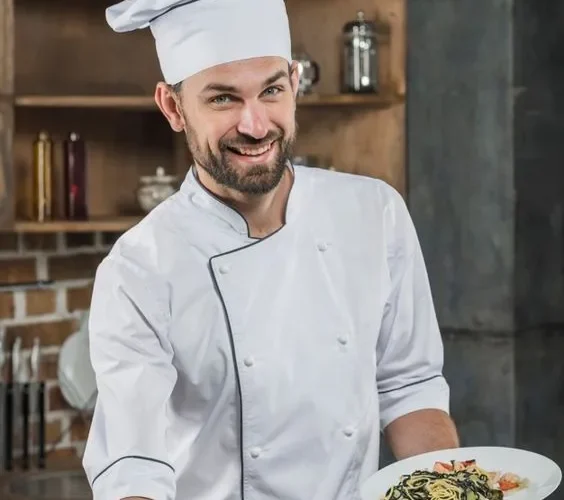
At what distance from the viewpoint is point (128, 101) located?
283 centimetres

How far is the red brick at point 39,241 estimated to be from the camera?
3.01 m

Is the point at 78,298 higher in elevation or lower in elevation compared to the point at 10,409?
higher

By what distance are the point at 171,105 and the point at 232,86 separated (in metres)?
0.15

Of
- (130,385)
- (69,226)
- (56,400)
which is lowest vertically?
(56,400)

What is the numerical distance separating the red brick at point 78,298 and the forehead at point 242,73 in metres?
1.50

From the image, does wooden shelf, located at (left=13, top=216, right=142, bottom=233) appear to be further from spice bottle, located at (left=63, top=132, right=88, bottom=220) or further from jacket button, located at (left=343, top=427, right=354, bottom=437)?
jacket button, located at (left=343, top=427, right=354, bottom=437)

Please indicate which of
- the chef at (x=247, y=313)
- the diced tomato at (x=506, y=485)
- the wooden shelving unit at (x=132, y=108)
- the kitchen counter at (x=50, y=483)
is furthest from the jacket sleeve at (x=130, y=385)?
the wooden shelving unit at (x=132, y=108)

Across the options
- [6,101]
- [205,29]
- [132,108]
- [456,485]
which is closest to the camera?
[456,485]

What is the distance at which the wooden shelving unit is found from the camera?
2.98 m

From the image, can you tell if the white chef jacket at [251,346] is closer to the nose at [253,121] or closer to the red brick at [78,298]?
the nose at [253,121]

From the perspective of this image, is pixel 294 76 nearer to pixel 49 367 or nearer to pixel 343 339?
pixel 343 339

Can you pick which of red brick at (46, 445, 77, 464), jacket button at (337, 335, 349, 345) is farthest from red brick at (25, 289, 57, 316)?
jacket button at (337, 335, 349, 345)

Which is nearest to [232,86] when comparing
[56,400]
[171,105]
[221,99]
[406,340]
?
[221,99]

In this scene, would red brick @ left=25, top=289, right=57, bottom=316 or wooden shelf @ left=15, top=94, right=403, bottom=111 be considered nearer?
wooden shelf @ left=15, top=94, right=403, bottom=111
